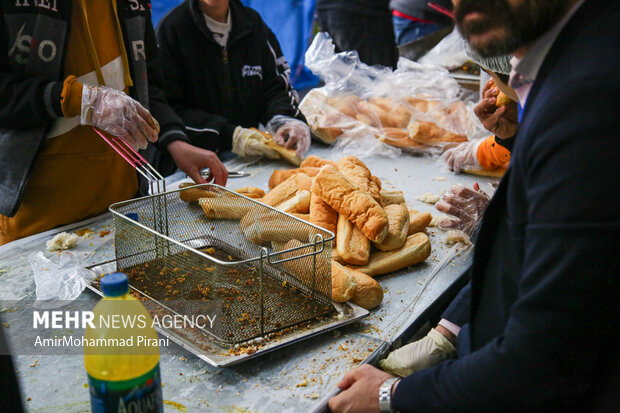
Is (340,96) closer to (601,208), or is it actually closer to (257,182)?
(257,182)

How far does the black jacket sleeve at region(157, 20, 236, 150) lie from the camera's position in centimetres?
320

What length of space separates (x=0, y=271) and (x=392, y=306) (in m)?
1.29

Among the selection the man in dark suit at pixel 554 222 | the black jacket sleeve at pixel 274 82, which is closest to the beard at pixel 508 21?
the man in dark suit at pixel 554 222

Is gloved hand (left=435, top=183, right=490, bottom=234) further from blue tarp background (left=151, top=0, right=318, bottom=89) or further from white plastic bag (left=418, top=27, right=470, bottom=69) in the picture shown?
blue tarp background (left=151, top=0, right=318, bottom=89)

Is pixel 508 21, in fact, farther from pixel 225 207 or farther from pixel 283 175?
pixel 283 175

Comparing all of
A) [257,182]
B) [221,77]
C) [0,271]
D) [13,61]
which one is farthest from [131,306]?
[221,77]

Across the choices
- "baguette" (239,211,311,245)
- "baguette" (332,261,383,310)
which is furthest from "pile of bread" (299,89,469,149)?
"baguette" (332,261,383,310)

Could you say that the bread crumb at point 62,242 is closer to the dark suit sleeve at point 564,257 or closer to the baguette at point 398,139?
the dark suit sleeve at point 564,257

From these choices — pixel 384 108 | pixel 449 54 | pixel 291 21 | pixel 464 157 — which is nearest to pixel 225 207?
pixel 464 157

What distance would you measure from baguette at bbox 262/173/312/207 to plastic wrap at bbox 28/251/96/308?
78 centimetres

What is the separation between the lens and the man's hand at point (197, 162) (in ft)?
7.82

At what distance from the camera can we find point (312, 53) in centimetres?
381

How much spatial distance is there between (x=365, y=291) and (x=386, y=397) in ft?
1.63

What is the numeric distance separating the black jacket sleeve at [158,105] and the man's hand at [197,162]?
0.07 m
